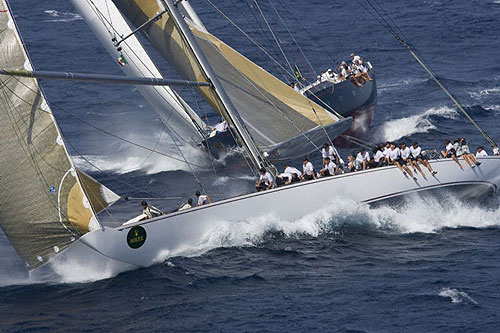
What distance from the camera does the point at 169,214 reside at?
31578 millimetres

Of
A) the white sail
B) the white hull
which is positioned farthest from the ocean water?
the white sail

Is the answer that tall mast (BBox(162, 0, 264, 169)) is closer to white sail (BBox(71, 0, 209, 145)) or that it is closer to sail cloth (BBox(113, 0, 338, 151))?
sail cloth (BBox(113, 0, 338, 151))

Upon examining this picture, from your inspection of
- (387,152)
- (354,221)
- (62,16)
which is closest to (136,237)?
(354,221)

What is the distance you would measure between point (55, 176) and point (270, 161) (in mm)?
10175

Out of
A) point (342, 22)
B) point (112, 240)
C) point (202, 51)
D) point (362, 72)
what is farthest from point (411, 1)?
point (112, 240)

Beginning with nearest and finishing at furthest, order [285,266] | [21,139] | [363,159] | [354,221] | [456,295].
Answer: [456,295] < [21,139] < [285,266] < [354,221] < [363,159]

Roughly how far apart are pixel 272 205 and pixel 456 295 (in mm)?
7258

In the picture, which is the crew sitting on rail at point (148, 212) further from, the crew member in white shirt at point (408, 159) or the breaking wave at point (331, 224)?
the crew member in white shirt at point (408, 159)

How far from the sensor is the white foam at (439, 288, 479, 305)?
2794cm

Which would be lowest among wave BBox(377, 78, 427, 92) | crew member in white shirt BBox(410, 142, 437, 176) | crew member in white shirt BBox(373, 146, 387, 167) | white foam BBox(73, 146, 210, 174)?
crew member in white shirt BBox(410, 142, 437, 176)

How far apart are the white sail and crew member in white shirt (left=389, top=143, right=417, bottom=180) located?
1124 centimetres

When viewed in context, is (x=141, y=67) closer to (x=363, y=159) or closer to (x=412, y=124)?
(x=363, y=159)

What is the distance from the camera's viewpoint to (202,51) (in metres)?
35.1

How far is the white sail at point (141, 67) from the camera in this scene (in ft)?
137
